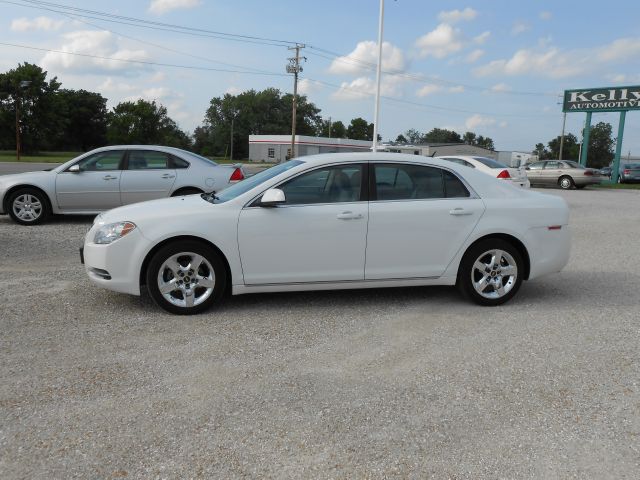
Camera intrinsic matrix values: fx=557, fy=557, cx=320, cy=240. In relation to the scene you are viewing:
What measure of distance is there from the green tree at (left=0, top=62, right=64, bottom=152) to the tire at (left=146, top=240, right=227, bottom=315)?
64543 mm

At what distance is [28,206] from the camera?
10.2 meters

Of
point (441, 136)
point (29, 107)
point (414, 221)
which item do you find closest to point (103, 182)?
point (414, 221)

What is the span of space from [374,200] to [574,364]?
2.25 meters

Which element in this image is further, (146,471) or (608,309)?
(608,309)

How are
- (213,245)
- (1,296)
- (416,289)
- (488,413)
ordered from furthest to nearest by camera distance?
(416,289), (1,296), (213,245), (488,413)

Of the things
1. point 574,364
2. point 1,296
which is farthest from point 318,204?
point 1,296

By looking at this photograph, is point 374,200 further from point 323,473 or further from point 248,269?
point 323,473

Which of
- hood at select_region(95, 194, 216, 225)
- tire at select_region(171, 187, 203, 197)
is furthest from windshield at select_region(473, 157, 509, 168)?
Answer: hood at select_region(95, 194, 216, 225)

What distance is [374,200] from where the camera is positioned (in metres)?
5.36

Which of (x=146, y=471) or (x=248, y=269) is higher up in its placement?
(x=248, y=269)

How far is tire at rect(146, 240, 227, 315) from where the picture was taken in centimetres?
502

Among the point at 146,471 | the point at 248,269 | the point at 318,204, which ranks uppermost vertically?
the point at 318,204

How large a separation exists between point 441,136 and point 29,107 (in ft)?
399

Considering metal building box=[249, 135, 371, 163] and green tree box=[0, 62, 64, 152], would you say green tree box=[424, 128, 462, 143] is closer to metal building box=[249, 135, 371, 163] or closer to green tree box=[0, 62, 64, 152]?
metal building box=[249, 135, 371, 163]
